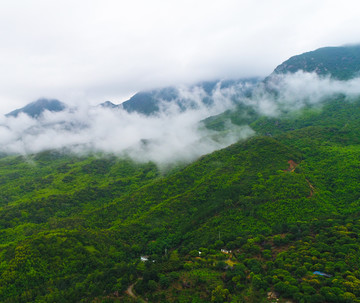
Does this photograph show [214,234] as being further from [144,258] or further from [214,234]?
[144,258]

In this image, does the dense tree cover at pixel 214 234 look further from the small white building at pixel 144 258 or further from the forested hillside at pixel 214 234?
the small white building at pixel 144 258

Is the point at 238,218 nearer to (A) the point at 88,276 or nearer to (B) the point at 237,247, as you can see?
(B) the point at 237,247

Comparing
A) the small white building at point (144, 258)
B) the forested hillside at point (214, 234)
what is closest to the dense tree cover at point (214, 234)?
the forested hillside at point (214, 234)

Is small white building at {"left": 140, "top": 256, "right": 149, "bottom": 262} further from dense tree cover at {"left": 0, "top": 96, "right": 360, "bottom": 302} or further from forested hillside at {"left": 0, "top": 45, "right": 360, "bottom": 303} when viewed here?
dense tree cover at {"left": 0, "top": 96, "right": 360, "bottom": 302}

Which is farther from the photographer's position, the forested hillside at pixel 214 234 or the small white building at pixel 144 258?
the small white building at pixel 144 258

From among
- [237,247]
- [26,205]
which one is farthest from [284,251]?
[26,205]

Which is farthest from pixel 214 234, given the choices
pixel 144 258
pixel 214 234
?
pixel 144 258

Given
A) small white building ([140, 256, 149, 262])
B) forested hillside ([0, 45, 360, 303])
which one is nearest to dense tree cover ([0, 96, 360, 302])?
forested hillside ([0, 45, 360, 303])

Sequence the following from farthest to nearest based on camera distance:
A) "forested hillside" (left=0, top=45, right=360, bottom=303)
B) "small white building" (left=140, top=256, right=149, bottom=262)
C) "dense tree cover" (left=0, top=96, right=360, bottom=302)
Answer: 1. "small white building" (left=140, top=256, right=149, bottom=262)
2. "dense tree cover" (left=0, top=96, right=360, bottom=302)
3. "forested hillside" (left=0, top=45, right=360, bottom=303)
